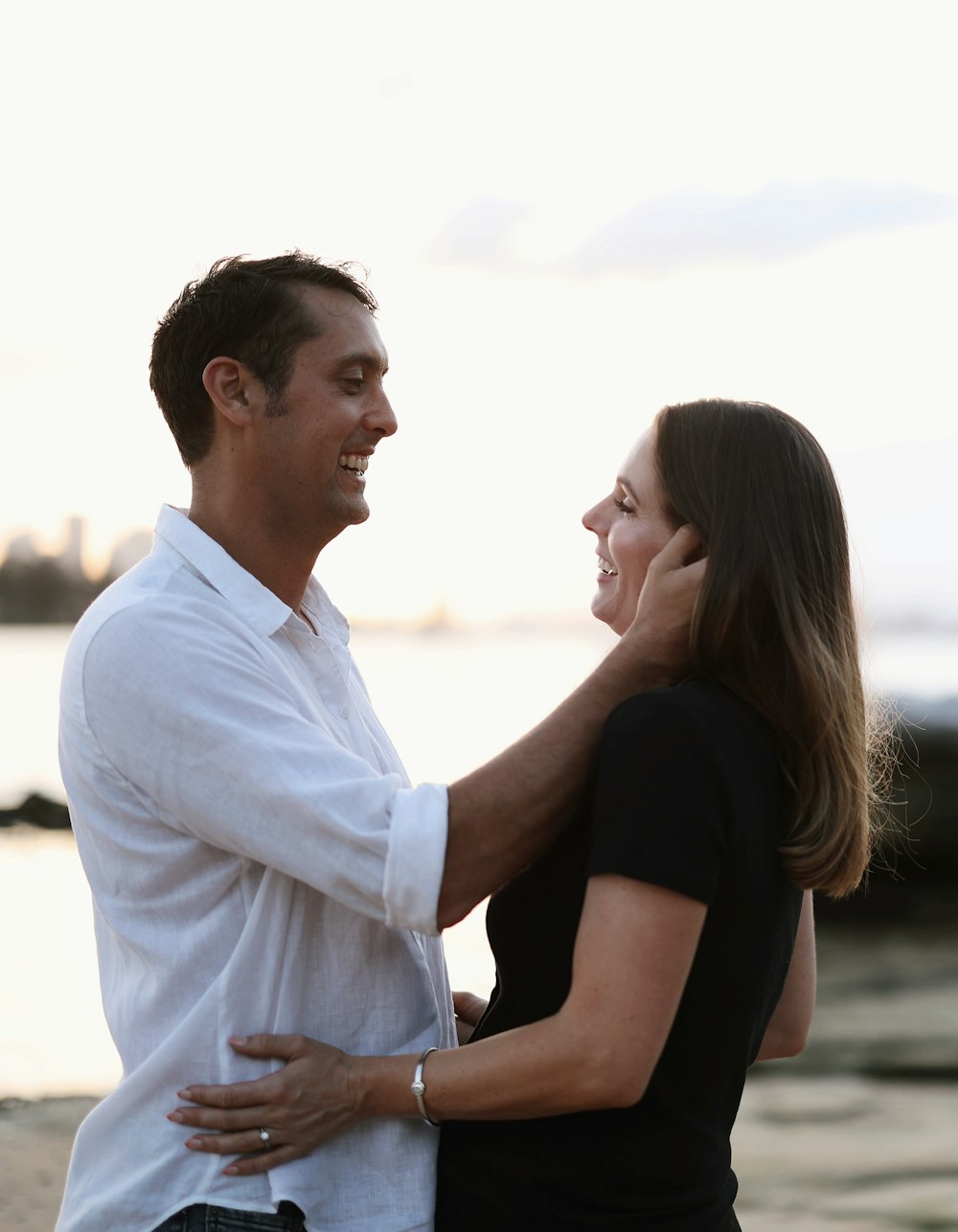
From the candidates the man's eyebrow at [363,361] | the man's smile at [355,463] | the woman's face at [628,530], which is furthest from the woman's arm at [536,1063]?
the man's eyebrow at [363,361]

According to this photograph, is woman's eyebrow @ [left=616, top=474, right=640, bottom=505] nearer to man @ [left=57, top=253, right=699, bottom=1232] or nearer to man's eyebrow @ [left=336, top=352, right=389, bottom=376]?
man @ [left=57, top=253, right=699, bottom=1232]

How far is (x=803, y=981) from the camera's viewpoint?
2203 mm

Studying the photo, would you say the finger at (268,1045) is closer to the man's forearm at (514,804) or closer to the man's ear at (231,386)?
the man's forearm at (514,804)

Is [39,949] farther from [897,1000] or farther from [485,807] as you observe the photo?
[485,807]

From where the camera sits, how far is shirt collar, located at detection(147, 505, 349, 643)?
2.03 meters

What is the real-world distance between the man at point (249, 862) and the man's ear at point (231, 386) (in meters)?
0.32

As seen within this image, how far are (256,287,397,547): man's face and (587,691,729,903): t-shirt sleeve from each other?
33.9 inches

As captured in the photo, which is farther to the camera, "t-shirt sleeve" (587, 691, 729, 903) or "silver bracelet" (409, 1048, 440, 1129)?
"silver bracelet" (409, 1048, 440, 1129)

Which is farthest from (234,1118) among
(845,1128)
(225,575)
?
(845,1128)

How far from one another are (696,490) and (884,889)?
544 inches

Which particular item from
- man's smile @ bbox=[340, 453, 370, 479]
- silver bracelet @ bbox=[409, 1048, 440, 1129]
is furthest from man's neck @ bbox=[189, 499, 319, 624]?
silver bracelet @ bbox=[409, 1048, 440, 1129]

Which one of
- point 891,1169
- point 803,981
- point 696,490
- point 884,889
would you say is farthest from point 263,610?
point 884,889

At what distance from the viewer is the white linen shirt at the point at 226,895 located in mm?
1743

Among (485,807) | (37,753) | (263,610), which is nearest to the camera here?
(485,807)
